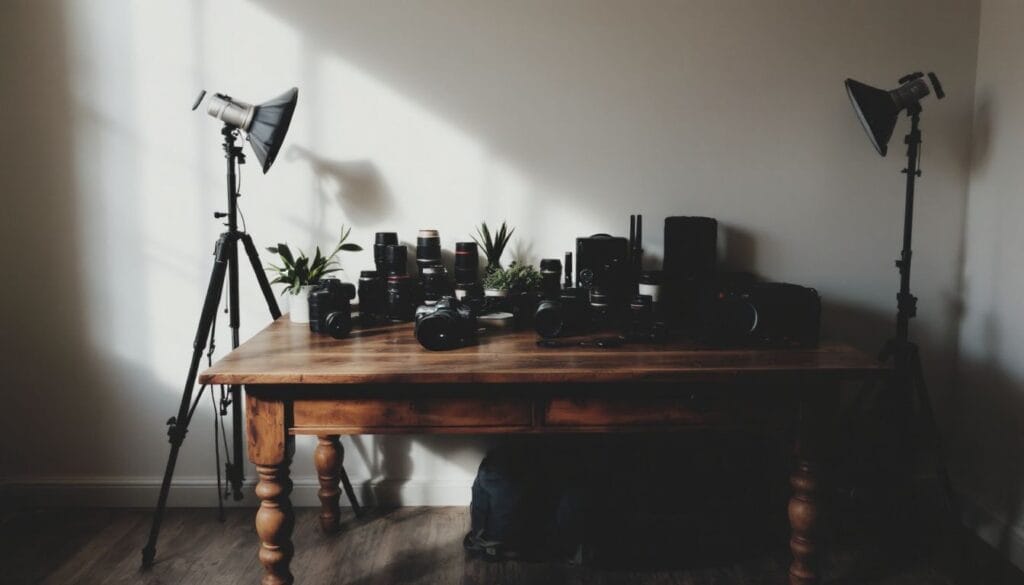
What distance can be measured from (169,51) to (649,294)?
1913 millimetres

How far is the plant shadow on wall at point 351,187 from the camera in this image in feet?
8.91

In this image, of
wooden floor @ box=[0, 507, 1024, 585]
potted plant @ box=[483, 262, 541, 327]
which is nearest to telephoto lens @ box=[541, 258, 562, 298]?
potted plant @ box=[483, 262, 541, 327]

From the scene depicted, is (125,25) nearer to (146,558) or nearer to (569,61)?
(569,61)

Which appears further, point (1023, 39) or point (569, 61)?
point (569, 61)

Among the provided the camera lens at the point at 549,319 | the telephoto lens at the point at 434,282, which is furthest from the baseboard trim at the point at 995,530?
the telephoto lens at the point at 434,282

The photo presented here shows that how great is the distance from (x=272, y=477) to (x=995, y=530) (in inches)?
97.0

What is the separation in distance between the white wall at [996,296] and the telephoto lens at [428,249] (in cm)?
199

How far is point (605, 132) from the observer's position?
2729 millimetres

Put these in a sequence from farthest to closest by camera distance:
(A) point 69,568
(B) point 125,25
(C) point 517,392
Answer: (B) point 125,25
(A) point 69,568
(C) point 517,392

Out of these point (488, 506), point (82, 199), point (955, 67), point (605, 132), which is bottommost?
point (488, 506)

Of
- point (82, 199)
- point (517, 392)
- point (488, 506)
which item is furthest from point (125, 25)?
point (488, 506)

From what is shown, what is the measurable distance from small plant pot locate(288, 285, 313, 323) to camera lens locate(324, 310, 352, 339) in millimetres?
227

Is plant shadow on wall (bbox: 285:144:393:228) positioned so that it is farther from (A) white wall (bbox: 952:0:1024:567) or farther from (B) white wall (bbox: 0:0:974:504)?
(A) white wall (bbox: 952:0:1024:567)

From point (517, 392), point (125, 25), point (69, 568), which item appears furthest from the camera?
point (125, 25)
